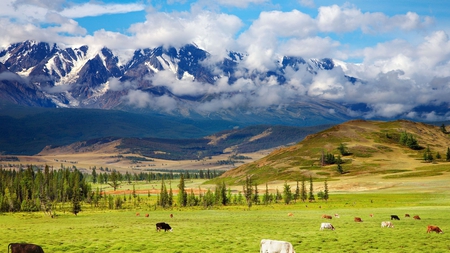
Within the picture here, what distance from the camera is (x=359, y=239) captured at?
47.4 meters

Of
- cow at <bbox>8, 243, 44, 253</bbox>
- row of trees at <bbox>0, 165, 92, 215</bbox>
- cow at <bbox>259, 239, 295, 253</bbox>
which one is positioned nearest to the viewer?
cow at <bbox>259, 239, 295, 253</bbox>

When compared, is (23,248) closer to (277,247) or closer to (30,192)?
(277,247)

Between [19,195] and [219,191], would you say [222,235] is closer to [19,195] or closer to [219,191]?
[219,191]

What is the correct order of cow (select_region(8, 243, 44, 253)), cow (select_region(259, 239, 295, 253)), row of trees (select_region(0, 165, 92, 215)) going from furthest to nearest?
row of trees (select_region(0, 165, 92, 215)), cow (select_region(8, 243, 44, 253)), cow (select_region(259, 239, 295, 253))

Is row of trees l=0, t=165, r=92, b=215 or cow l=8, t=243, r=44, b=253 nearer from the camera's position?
cow l=8, t=243, r=44, b=253

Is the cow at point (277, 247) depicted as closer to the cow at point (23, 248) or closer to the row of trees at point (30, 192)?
the cow at point (23, 248)

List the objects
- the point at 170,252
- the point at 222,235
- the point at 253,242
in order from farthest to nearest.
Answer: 1. the point at 222,235
2. the point at 253,242
3. the point at 170,252

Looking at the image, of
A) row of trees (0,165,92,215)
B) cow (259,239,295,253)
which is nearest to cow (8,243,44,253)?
cow (259,239,295,253)

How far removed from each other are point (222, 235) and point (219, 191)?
119 meters

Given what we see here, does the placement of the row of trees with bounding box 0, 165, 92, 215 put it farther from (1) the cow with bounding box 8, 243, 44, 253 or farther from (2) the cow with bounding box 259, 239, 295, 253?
(2) the cow with bounding box 259, 239, 295, 253

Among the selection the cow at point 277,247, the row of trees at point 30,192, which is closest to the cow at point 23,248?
the cow at point 277,247

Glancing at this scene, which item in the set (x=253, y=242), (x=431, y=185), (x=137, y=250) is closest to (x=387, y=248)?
(x=253, y=242)

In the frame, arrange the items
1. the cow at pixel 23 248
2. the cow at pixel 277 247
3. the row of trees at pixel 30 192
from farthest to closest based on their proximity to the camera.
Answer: the row of trees at pixel 30 192, the cow at pixel 23 248, the cow at pixel 277 247

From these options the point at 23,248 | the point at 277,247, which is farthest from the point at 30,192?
the point at 277,247
